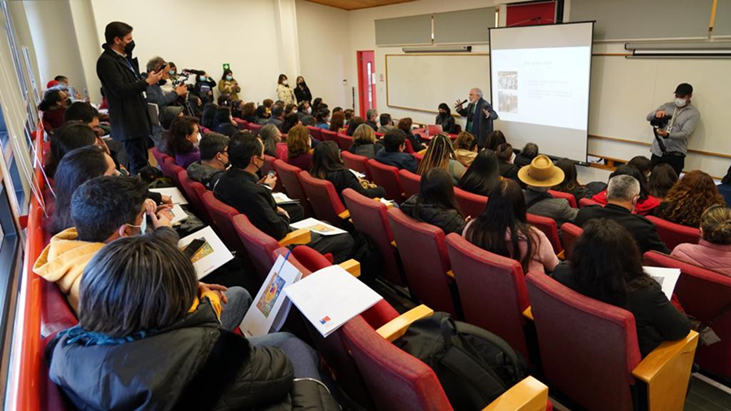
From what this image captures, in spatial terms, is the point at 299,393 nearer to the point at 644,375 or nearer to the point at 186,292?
the point at 186,292

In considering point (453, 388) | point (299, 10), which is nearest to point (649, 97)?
point (453, 388)

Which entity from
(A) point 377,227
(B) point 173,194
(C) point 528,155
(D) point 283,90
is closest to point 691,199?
(A) point 377,227

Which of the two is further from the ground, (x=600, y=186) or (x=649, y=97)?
Answer: (x=649, y=97)

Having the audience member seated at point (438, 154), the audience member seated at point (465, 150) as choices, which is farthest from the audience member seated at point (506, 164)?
the audience member seated at point (438, 154)

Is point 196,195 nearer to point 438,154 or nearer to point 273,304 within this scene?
point 273,304

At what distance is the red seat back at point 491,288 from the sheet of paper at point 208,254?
1.12 meters

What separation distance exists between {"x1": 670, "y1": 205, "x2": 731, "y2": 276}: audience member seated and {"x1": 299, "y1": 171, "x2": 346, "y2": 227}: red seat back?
224cm

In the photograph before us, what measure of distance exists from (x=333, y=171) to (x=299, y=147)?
0.83 m

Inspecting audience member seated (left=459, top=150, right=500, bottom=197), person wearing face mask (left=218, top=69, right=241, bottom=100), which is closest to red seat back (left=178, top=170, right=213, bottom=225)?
audience member seated (left=459, top=150, right=500, bottom=197)

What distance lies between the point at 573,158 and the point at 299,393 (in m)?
Result: 6.96

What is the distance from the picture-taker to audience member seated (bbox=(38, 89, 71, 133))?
4.91 meters

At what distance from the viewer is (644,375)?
5.22ft

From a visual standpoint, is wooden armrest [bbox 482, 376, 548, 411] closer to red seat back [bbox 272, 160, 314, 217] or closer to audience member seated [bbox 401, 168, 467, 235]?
audience member seated [bbox 401, 168, 467, 235]

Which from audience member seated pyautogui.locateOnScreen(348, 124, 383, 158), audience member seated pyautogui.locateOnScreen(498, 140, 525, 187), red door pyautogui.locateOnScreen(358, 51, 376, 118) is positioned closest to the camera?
audience member seated pyautogui.locateOnScreen(498, 140, 525, 187)
